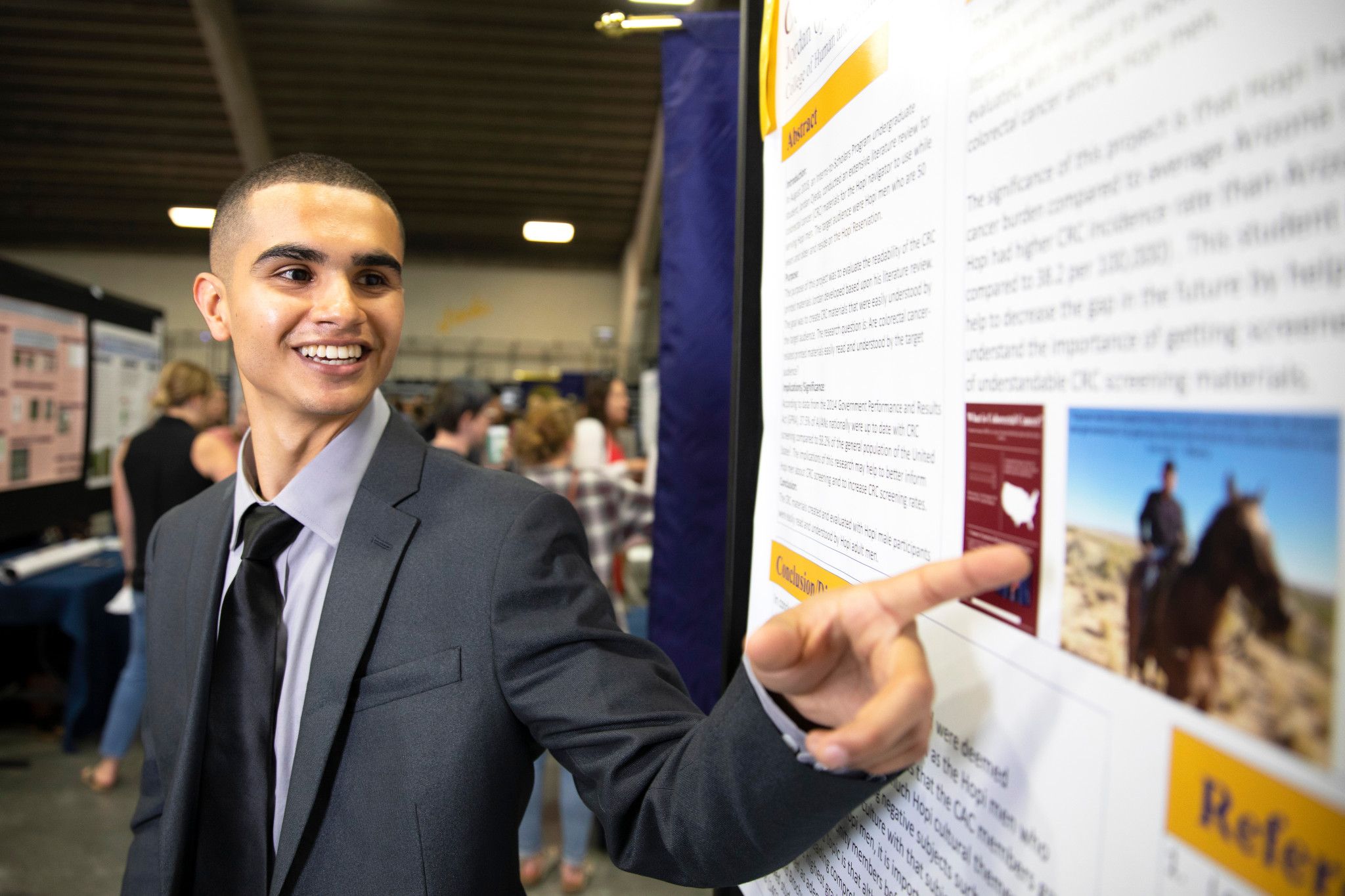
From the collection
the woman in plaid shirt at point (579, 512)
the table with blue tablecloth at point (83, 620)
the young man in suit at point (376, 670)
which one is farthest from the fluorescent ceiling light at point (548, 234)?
the young man in suit at point (376, 670)

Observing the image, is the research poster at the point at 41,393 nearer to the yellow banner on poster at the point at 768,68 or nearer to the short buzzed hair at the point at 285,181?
the short buzzed hair at the point at 285,181

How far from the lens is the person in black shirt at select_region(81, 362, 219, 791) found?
11.6 feet

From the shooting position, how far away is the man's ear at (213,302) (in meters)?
1.38

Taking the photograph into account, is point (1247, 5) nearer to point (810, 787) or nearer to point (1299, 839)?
point (1299, 839)

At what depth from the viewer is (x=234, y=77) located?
9.45 m

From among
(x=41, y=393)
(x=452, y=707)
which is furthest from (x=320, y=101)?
(x=452, y=707)

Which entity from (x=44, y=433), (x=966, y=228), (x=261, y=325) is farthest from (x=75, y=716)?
(x=966, y=228)

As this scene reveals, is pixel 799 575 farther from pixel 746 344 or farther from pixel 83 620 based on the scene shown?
pixel 83 620

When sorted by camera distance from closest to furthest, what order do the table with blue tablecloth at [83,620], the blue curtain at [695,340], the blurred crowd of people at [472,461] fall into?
the blue curtain at [695,340] < the blurred crowd of people at [472,461] < the table with blue tablecloth at [83,620]

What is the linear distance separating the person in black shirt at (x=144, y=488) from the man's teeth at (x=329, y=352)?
2646mm

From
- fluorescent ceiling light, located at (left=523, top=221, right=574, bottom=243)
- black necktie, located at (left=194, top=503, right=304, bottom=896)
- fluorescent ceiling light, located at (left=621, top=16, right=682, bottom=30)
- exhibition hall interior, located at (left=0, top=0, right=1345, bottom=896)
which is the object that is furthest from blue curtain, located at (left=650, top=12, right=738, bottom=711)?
fluorescent ceiling light, located at (left=523, top=221, right=574, bottom=243)

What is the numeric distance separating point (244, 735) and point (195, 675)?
0.12 metres

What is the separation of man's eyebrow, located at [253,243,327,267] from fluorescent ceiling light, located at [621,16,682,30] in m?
0.63

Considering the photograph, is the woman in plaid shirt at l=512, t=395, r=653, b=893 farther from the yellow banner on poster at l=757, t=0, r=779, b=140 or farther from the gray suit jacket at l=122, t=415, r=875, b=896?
the yellow banner on poster at l=757, t=0, r=779, b=140
